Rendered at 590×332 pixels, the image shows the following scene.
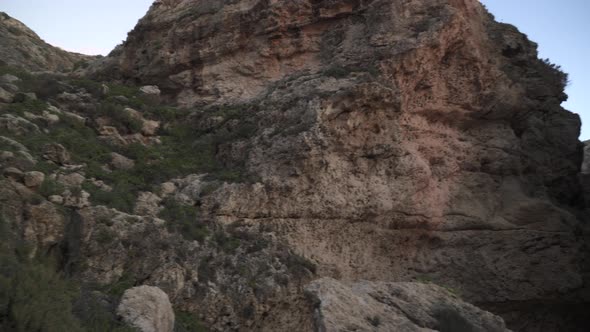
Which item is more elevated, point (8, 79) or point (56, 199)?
point (8, 79)

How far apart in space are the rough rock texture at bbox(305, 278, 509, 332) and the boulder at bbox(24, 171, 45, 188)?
5.42m

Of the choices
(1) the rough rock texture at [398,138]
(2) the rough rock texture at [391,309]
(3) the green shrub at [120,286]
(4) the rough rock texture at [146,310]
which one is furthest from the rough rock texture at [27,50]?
(2) the rough rock texture at [391,309]

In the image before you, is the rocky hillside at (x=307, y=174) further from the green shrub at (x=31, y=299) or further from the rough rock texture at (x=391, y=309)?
the green shrub at (x=31, y=299)

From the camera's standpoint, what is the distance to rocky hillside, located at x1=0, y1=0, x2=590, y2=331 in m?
9.40

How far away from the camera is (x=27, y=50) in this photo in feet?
85.6

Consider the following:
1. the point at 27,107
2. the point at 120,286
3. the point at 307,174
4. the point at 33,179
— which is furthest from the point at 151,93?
the point at 120,286

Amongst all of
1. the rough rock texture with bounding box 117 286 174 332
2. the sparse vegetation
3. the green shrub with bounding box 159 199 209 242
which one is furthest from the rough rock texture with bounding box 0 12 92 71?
the rough rock texture with bounding box 117 286 174 332

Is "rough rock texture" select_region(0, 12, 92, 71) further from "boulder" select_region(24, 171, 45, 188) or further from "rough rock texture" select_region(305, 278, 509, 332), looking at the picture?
"rough rock texture" select_region(305, 278, 509, 332)

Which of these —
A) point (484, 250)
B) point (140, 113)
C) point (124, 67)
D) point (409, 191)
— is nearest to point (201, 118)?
point (140, 113)

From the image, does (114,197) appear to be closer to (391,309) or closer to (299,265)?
(299,265)

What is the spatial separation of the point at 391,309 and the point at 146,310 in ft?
13.0

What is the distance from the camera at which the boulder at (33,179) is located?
9500mm

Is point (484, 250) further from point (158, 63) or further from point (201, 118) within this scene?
point (158, 63)

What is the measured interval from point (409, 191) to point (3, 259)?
9.67 metres
